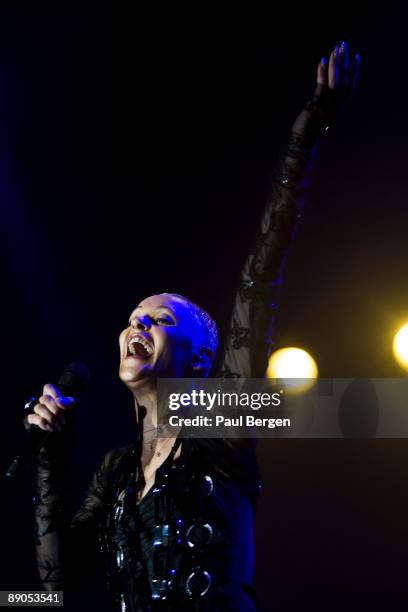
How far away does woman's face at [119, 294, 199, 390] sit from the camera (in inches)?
71.4

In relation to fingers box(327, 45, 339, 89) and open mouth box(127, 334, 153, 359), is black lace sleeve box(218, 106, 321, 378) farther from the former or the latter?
open mouth box(127, 334, 153, 359)

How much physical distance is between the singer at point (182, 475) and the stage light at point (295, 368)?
182cm

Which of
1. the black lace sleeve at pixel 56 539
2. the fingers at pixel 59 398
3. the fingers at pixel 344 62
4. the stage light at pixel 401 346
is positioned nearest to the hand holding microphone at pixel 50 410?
the fingers at pixel 59 398

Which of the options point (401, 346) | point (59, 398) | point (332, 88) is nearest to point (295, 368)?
point (401, 346)

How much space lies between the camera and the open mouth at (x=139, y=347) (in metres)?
1.84

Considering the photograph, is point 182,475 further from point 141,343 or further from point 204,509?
point 141,343

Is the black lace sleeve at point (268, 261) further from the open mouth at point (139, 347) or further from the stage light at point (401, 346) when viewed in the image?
the stage light at point (401, 346)

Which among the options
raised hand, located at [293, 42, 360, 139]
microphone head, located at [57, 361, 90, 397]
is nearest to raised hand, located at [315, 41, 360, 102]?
raised hand, located at [293, 42, 360, 139]

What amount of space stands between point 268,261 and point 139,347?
1.68 ft

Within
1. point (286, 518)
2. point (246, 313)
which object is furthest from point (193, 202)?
point (246, 313)

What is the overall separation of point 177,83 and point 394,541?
300 cm

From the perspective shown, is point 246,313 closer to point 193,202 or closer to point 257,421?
point 257,421

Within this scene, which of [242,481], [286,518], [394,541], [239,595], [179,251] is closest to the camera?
[239,595]

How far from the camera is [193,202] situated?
3895 millimetres
